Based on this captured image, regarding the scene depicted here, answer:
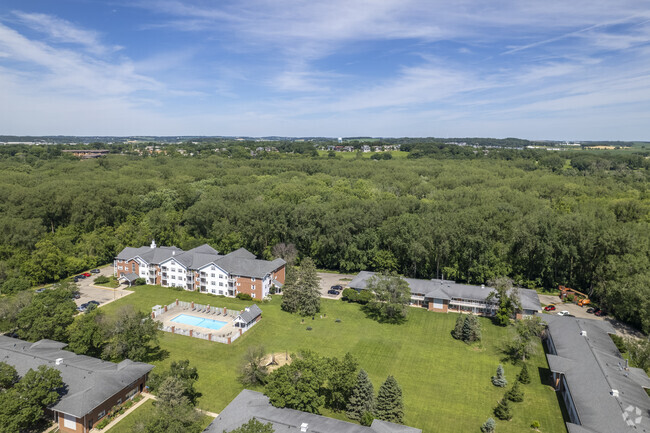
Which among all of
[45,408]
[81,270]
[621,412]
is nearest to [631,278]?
[621,412]

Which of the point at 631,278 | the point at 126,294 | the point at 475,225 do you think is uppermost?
the point at 475,225

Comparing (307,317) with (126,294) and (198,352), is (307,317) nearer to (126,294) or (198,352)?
(198,352)

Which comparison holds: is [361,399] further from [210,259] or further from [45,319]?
[210,259]

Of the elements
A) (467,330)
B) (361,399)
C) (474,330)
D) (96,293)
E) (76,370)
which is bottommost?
(96,293)

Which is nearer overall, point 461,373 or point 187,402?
point 187,402

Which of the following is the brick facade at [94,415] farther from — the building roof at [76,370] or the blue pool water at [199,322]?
the blue pool water at [199,322]

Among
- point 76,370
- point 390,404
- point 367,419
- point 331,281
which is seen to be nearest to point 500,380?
point 390,404

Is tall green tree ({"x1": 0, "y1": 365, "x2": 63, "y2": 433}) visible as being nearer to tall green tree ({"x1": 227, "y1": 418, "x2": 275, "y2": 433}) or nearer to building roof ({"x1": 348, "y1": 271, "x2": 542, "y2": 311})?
tall green tree ({"x1": 227, "y1": 418, "x2": 275, "y2": 433})
